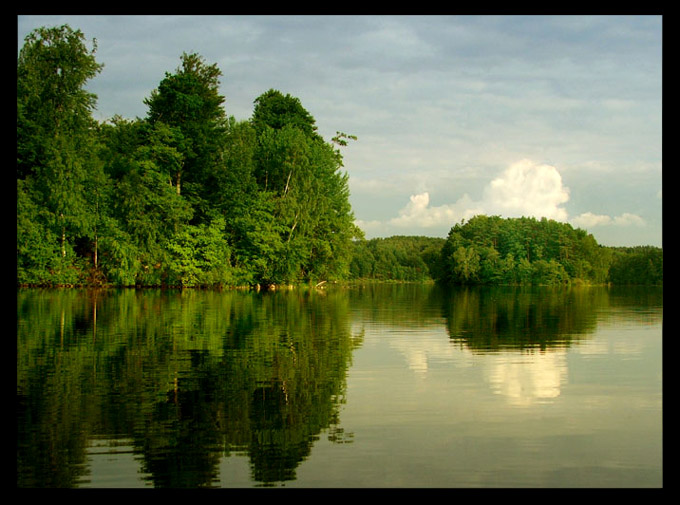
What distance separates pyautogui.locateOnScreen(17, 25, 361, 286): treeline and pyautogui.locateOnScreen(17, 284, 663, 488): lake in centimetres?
3229

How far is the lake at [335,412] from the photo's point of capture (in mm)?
5977

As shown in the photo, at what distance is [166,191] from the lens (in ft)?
158

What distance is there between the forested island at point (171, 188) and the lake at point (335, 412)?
106 feet

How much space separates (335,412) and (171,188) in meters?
43.0

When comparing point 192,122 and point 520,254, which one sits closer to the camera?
point 192,122

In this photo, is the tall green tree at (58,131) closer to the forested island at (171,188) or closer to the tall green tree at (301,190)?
the forested island at (171,188)

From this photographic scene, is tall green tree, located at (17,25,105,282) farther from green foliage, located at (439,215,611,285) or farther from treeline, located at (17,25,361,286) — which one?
green foliage, located at (439,215,611,285)

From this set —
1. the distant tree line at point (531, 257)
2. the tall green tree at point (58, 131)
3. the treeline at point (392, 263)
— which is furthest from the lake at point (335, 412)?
the treeline at point (392, 263)

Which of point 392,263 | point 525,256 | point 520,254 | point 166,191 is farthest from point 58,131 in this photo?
point 392,263

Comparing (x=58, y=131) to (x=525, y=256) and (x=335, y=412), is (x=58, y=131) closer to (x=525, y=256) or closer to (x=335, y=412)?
(x=335, y=412)

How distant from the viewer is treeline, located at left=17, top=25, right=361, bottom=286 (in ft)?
149

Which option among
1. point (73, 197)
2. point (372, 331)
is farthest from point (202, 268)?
point (372, 331)
